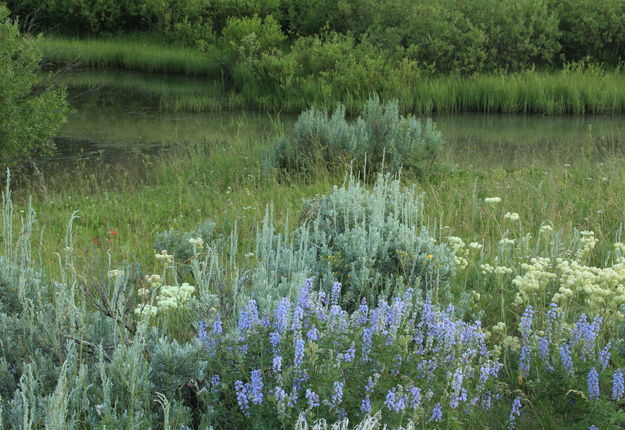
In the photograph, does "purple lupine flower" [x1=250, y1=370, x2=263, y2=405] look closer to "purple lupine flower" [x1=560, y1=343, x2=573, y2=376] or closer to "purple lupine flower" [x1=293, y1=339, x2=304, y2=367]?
"purple lupine flower" [x1=293, y1=339, x2=304, y2=367]

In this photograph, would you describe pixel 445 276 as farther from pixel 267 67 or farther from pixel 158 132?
pixel 267 67

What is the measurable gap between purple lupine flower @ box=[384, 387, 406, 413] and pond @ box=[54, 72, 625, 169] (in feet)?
29.3

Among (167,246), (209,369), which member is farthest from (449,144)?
(209,369)

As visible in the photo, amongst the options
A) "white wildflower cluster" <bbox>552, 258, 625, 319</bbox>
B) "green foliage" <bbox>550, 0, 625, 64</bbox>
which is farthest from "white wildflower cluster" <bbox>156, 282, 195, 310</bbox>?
"green foliage" <bbox>550, 0, 625, 64</bbox>

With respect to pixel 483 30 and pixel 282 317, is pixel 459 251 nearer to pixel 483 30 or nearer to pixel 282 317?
pixel 282 317

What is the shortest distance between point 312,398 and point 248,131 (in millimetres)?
12640

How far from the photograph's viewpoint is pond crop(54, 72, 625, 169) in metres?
13.5

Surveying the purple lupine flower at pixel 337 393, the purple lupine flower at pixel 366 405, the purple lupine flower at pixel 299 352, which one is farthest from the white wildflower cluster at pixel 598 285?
the purple lupine flower at pixel 299 352

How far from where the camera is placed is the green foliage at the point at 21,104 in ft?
35.1

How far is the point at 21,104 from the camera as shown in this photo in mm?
11172

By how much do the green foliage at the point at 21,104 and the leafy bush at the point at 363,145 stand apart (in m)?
3.52

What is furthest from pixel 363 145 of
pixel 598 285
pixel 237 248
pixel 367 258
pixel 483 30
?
pixel 483 30

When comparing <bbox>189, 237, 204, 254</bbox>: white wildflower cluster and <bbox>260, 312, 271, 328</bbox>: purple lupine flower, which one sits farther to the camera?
<bbox>189, 237, 204, 254</bbox>: white wildflower cluster

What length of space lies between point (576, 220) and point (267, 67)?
487 inches
